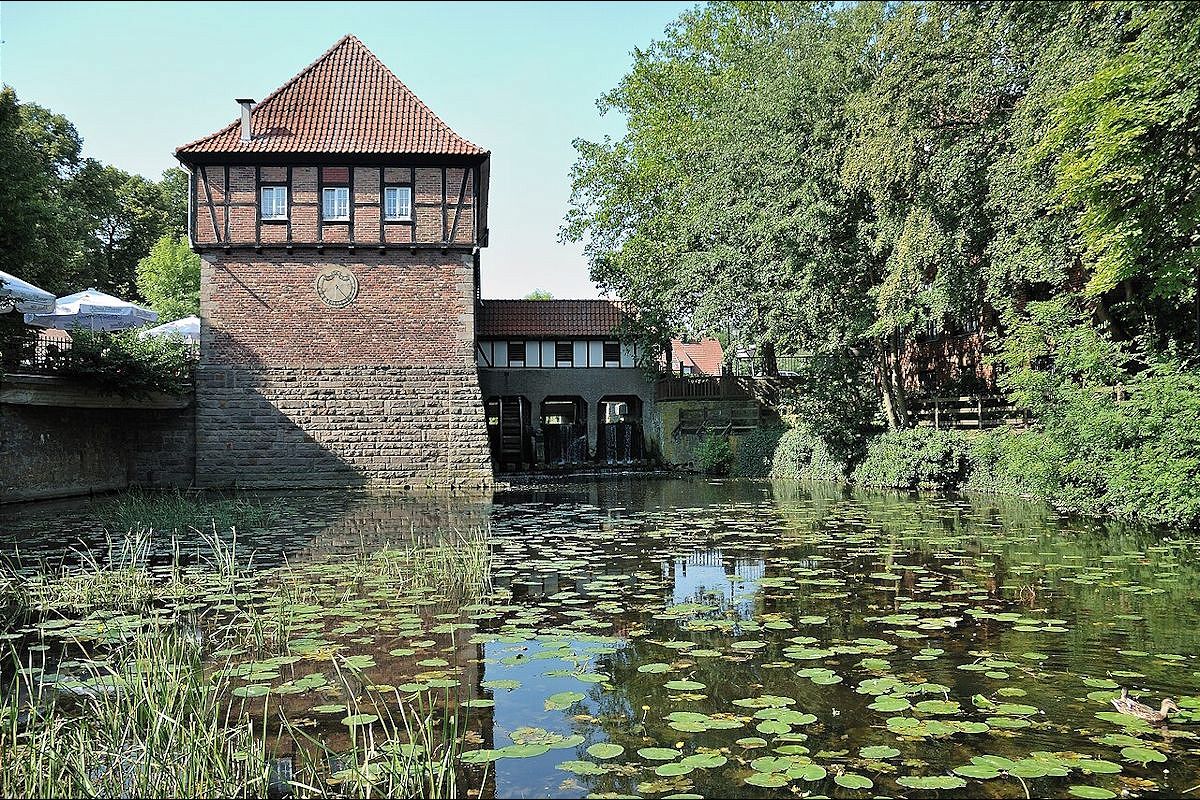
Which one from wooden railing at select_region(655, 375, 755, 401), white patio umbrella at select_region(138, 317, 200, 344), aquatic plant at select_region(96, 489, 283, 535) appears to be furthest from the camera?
wooden railing at select_region(655, 375, 755, 401)

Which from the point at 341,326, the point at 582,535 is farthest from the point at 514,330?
the point at 582,535

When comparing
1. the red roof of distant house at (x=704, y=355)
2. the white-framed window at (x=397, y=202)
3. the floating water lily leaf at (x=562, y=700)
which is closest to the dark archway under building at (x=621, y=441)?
the white-framed window at (x=397, y=202)

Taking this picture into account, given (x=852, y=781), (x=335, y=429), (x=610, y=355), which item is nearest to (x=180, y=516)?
(x=335, y=429)

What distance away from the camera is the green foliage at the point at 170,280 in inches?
1358

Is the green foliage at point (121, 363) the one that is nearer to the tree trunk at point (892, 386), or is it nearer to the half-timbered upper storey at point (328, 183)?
the half-timbered upper storey at point (328, 183)

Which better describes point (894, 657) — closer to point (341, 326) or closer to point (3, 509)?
point (3, 509)

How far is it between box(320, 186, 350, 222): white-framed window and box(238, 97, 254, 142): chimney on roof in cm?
234

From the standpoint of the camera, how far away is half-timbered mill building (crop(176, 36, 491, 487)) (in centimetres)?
2148

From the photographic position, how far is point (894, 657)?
4.96 m

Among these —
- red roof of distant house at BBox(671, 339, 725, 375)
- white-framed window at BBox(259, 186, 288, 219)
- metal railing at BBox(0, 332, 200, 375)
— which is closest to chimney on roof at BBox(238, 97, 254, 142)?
white-framed window at BBox(259, 186, 288, 219)

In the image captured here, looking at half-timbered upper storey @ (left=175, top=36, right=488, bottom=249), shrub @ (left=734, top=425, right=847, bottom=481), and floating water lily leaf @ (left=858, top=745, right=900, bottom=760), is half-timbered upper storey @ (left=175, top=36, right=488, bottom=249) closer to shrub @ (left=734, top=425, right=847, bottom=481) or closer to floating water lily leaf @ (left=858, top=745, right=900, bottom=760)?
shrub @ (left=734, top=425, right=847, bottom=481)

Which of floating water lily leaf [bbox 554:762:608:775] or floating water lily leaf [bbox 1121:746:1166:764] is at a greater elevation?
floating water lily leaf [bbox 554:762:608:775]

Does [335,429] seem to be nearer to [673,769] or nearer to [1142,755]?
[673,769]

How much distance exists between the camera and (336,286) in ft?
72.6
